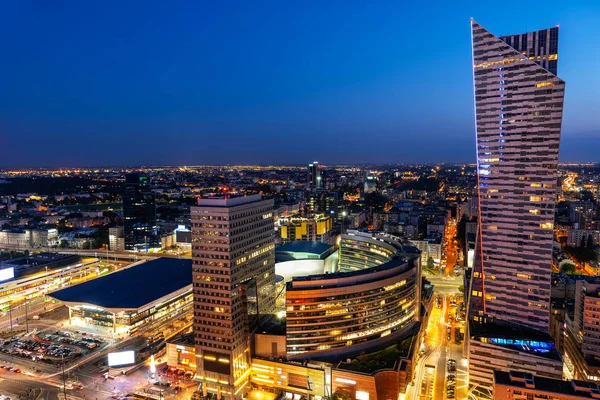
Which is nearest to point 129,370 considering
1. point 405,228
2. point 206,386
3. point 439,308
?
point 206,386

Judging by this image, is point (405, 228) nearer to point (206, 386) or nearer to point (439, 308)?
point (439, 308)

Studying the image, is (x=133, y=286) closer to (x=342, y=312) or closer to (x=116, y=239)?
(x=342, y=312)

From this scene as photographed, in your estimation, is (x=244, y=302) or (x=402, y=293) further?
(x=402, y=293)

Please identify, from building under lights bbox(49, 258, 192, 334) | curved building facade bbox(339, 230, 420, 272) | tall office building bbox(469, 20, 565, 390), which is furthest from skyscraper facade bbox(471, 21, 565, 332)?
building under lights bbox(49, 258, 192, 334)

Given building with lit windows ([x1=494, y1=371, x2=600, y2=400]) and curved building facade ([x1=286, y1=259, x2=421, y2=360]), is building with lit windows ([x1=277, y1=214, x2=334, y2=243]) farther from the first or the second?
building with lit windows ([x1=494, y1=371, x2=600, y2=400])

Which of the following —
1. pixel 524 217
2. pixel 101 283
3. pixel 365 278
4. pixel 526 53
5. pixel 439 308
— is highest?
pixel 526 53
